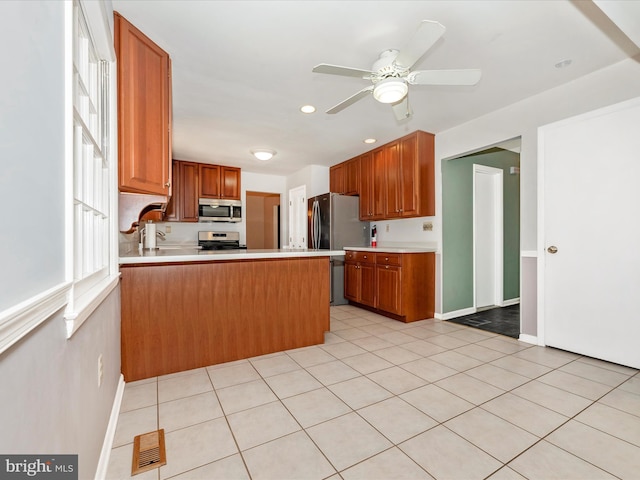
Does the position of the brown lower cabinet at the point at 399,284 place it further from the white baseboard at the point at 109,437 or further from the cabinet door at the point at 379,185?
the white baseboard at the point at 109,437

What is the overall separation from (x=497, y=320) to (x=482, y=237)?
4.07ft

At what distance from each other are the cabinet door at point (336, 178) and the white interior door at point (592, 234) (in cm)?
310

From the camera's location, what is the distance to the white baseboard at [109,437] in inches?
51.6

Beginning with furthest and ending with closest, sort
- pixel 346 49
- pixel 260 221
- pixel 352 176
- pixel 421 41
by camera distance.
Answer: pixel 260 221 → pixel 352 176 → pixel 346 49 → pixel 421 41

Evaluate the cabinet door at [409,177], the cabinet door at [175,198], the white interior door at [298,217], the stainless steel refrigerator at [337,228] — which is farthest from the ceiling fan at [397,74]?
the cabinet door at [175,198]

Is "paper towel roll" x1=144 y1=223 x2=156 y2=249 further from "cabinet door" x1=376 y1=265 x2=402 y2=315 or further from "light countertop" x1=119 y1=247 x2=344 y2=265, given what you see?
"cabinet door" x1=376 y1=265 x2=402 y2=315

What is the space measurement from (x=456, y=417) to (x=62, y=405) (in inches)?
73.1

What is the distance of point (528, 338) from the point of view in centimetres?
306

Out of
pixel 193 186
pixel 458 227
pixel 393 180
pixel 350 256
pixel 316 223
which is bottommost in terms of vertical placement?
pixel 350 256

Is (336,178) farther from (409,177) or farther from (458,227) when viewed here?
(458,227)

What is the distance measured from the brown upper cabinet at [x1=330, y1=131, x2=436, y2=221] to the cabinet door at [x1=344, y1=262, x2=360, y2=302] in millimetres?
832

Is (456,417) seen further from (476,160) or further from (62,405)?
(476,160)

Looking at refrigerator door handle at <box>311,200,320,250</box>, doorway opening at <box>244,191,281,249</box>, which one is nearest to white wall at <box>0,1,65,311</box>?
refrigerator door handle at <box>311,200,320,250</box>

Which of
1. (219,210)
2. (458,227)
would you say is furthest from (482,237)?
(219,210)
